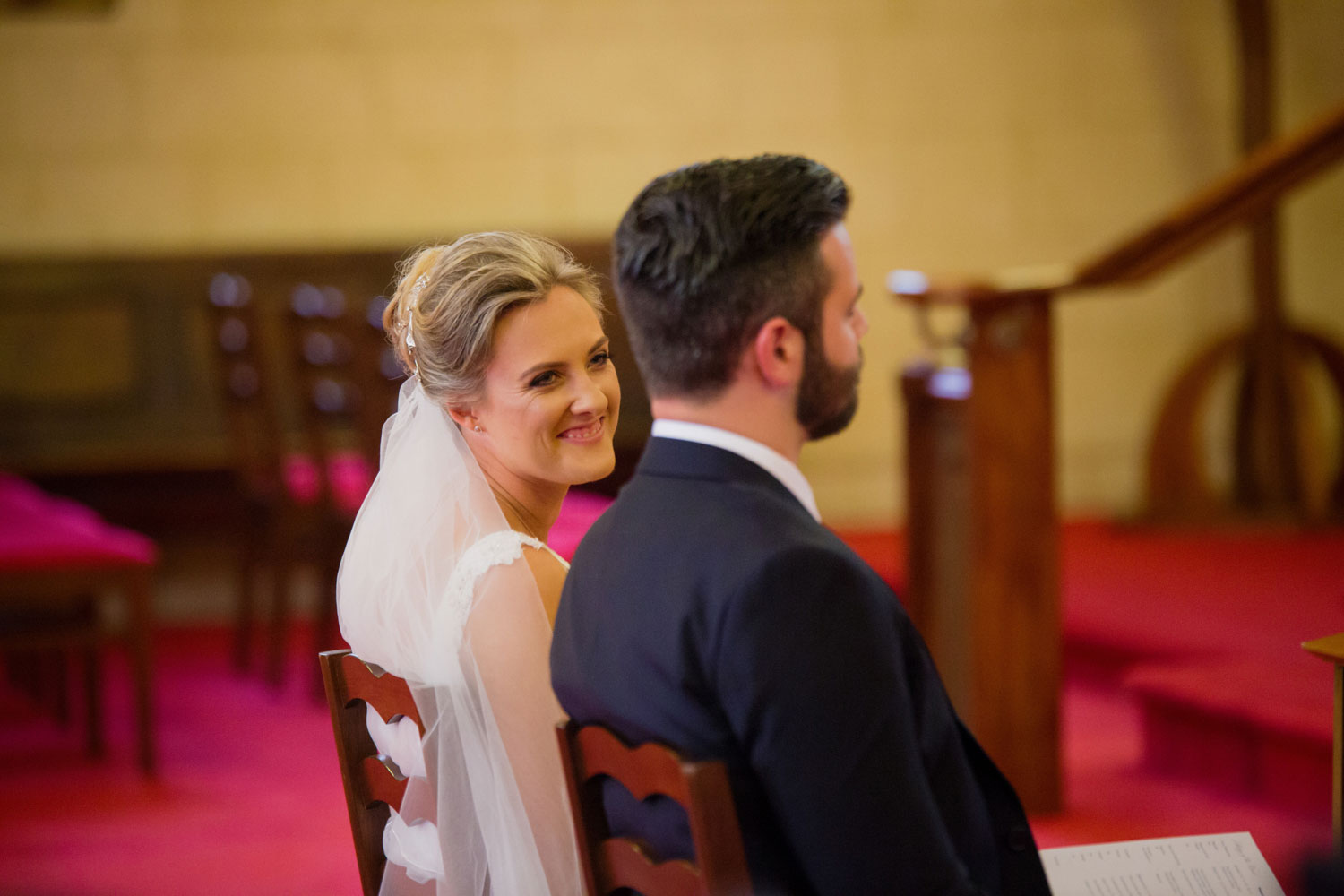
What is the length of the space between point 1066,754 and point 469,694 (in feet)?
8.54

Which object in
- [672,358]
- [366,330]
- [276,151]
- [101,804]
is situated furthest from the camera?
[276,151]

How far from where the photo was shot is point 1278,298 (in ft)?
19.7

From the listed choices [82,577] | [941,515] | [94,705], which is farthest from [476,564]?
[94,705]

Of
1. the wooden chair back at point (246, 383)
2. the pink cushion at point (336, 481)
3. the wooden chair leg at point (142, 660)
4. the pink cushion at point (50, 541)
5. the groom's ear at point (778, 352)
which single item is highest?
the groom's ear at point (778, 352)

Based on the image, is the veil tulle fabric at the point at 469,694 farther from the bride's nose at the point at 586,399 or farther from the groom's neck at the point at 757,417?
the groom's neck at the point at 757,417

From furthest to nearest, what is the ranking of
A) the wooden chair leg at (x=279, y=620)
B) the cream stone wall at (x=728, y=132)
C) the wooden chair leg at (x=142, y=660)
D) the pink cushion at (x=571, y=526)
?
the cream stone wall at (x=728, y=132)
the wooden chair leg at (x=279, y=620)
the wooden chair leg at (x=142, y=660)
the pink cushion at (x=571, y=526)

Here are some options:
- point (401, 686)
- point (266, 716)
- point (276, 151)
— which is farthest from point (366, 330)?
point (401, 686)

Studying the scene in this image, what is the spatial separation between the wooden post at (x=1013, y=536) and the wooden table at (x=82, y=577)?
222 cm

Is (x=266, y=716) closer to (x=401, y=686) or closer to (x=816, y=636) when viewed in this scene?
(x=401, y=686)

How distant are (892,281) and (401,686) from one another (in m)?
2.43

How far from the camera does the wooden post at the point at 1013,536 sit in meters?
3.10

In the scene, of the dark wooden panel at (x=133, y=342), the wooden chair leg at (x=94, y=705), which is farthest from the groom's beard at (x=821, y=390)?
the dark wooden panel at (x=133, y=342)

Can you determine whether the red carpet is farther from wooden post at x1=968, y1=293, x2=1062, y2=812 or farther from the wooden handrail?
the wooden handrail

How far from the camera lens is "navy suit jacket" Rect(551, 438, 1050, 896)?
3.37 ft
